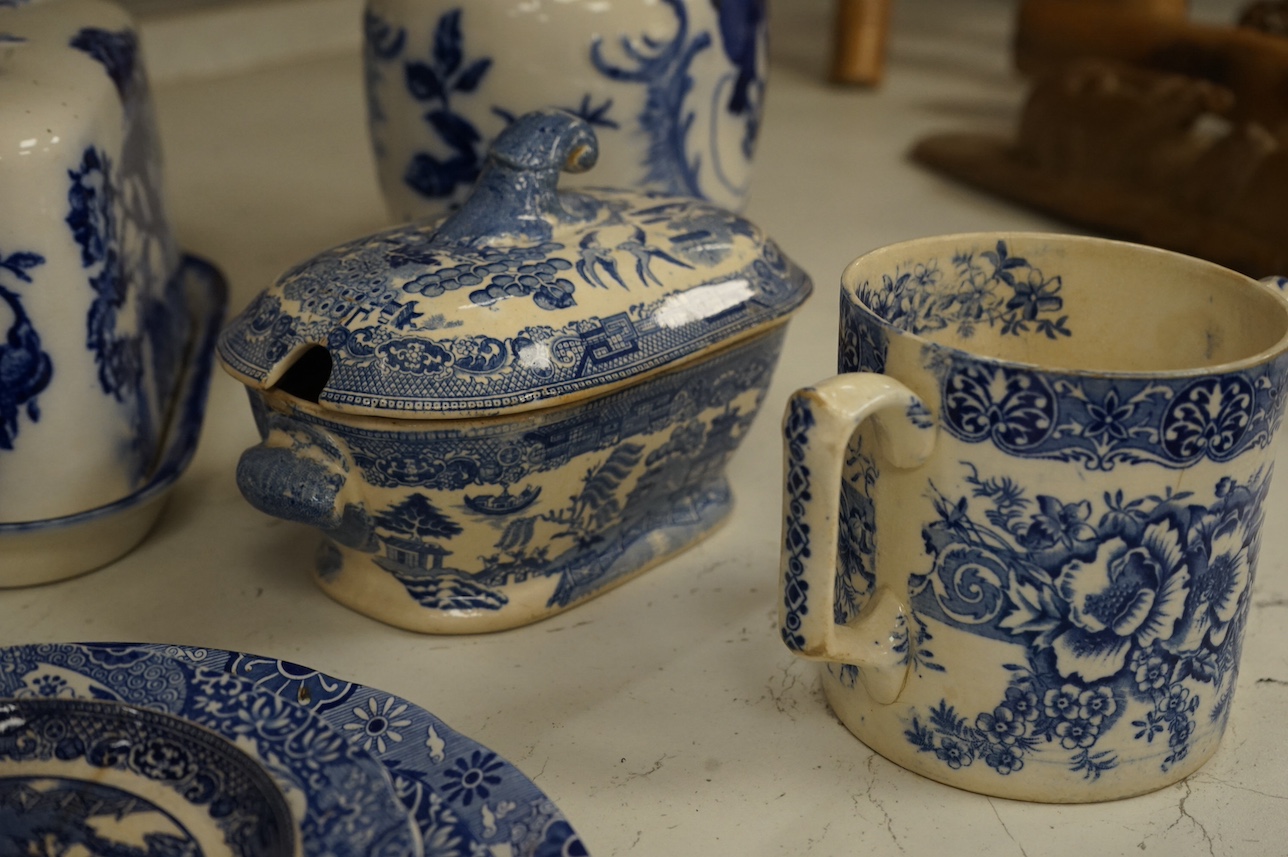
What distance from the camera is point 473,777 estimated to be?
443 mm

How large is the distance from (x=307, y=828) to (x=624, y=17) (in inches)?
22.4

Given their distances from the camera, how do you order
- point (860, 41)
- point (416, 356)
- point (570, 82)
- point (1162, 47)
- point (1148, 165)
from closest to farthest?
point (416, 356)
point (570, 82)
point (1148, 165)
point (1162, 47)
point (860, 41)

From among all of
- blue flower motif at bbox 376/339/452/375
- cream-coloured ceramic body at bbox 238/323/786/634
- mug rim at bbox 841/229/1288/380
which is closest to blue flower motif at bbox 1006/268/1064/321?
mug rim at bbox 841/229/1288/380

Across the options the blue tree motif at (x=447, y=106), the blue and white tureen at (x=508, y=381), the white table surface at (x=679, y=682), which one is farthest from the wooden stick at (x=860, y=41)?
the blue and white tureen at (x=508, y=381)

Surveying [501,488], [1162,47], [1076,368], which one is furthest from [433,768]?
[1162,47]

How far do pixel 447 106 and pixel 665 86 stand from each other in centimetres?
13

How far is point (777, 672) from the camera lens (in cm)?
60

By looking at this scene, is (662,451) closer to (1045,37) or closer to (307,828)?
(307,828)

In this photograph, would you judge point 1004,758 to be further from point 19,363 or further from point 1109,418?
point 19,363

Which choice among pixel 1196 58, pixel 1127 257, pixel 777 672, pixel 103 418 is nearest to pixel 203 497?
pixel 103 418

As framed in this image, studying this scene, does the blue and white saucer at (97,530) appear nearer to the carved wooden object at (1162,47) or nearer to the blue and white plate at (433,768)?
the blue and white plate at (433,768)

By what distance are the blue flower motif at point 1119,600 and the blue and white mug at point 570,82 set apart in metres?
0.47

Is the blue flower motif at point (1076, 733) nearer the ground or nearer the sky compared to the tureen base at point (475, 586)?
nearer the sky

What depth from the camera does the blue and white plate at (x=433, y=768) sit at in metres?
0.42
